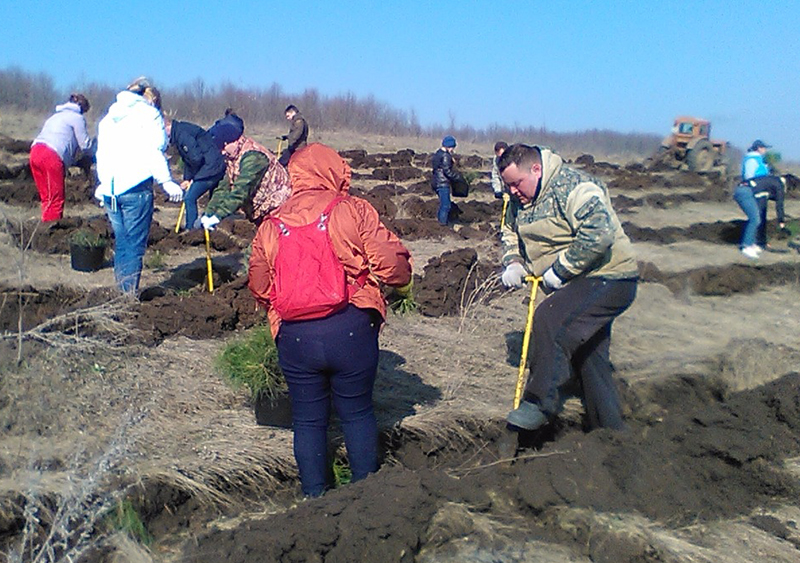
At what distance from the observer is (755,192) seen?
13.3 m

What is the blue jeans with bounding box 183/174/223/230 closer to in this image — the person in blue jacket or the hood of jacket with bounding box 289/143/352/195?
the hood of jacket with bounding box 289/143/352/195

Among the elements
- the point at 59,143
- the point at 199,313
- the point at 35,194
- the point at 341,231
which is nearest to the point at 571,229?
the point at 341,231

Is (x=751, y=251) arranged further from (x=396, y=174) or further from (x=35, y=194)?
(x=35, y=194)

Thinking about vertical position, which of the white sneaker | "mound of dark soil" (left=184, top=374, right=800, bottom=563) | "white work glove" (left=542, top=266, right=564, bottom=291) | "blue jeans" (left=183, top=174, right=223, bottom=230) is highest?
"white work glove" (left=542, top=266, right=564, bottom=291)

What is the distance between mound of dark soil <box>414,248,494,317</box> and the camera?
26.5 ft

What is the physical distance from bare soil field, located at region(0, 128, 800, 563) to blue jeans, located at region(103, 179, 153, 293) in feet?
0.72

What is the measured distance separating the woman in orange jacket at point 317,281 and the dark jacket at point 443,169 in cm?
1062

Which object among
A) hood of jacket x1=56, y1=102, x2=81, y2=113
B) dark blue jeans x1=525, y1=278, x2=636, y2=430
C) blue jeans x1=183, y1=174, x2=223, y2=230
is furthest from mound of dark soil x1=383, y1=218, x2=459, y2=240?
dark blue jeans x1=525, y1=278, x2=636, y2=430

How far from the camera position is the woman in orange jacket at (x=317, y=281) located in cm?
368

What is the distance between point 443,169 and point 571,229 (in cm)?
1003

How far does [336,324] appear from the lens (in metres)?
3.70

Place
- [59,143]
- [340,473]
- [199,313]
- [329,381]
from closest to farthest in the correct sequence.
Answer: [329,381], [340,473], [199,313], [59,143]

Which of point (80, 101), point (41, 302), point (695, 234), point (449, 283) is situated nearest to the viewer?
point (41, 302)

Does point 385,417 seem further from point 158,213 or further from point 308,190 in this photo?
point 158,213
